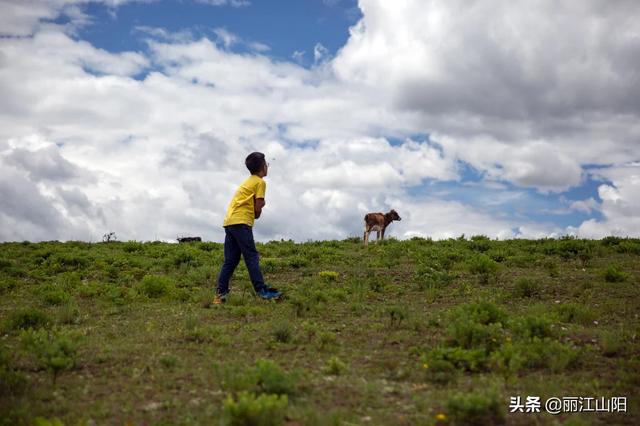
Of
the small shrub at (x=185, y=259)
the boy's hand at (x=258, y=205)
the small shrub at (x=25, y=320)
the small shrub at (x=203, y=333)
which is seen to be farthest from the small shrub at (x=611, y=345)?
the small shrub at (x=185, y=259)

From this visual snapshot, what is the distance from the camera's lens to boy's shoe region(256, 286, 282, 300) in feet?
37.4

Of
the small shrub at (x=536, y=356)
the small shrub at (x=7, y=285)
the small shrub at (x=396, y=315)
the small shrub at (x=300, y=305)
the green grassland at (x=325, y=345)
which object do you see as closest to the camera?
the green grassland at (x=325, y=345)

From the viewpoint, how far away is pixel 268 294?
450 inches

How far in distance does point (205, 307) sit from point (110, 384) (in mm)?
4604

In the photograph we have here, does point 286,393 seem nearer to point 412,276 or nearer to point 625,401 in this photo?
point 625,401

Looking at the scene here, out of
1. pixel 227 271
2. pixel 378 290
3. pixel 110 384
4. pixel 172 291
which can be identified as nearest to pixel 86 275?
pixel 172 291

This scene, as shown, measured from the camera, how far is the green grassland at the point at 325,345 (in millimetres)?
5840

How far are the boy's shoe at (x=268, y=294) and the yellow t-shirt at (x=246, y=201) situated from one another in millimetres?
1345

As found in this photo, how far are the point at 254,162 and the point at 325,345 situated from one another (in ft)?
16.0

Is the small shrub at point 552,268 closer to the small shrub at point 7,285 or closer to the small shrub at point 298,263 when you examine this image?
the small shrub at point 298,263

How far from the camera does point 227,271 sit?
1174cm

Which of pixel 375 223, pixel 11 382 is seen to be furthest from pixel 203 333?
pixel 375 223

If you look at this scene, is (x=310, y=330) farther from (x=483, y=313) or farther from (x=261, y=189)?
(x=261, y=189)

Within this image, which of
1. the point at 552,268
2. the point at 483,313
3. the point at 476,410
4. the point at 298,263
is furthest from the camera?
the point at 298,263
